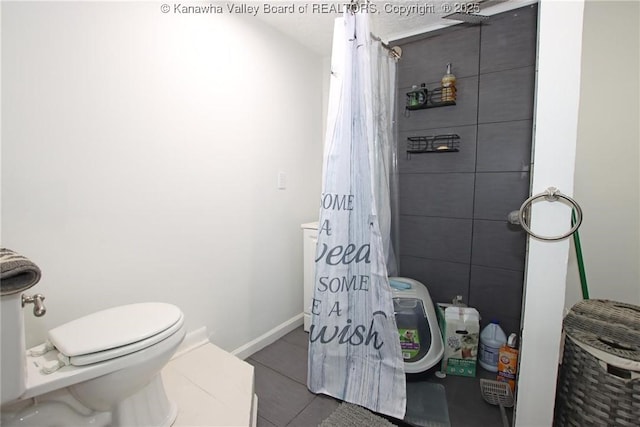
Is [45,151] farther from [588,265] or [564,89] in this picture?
[588,265]

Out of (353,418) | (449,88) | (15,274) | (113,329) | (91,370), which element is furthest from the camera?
(449,88)

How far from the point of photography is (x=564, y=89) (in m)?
0.88

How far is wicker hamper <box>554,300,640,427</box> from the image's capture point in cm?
96

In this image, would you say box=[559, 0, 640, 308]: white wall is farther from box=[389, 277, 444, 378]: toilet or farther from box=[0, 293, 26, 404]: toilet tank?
box=[0, 293, 26, 404]: toilet tank

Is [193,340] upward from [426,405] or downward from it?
upward

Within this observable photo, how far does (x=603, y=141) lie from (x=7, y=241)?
2.76m

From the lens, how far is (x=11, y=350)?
758 millimetres

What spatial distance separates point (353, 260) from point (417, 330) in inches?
28.1

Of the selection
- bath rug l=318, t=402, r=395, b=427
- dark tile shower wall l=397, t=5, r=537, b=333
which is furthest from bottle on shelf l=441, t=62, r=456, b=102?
bath rug l=318, t=402, r=395, b=427

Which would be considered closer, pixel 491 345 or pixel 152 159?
pixel 152 159

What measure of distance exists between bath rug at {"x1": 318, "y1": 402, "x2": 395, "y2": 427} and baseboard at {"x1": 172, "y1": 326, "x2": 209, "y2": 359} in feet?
2.59

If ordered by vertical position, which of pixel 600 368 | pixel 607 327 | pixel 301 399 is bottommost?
pixel 301 399

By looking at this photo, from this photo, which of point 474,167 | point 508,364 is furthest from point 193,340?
point 474,167

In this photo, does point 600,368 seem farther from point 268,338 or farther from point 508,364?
point 268,338
